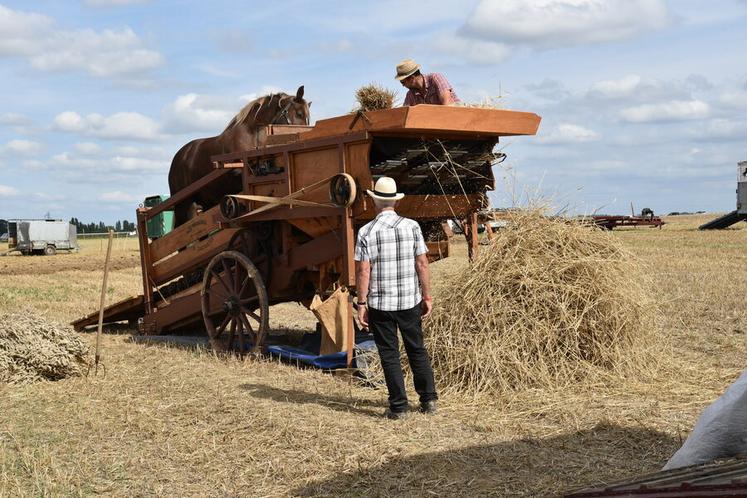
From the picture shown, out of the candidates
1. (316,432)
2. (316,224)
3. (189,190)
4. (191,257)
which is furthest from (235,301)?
(316,432)

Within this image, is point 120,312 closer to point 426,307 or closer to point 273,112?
point 273,112

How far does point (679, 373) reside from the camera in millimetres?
7242

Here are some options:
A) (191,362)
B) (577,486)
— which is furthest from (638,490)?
(191,362)

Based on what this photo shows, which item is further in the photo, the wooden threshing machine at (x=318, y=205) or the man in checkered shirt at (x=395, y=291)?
the wooden threshing machine at (x=318, y=205)

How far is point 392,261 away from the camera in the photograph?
6195 millimetres

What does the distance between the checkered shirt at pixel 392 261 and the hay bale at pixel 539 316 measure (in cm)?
105

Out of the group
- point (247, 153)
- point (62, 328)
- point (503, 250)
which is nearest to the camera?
point (503, 250)

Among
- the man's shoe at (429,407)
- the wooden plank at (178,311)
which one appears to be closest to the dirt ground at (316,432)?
the man's shoe at (429,407)

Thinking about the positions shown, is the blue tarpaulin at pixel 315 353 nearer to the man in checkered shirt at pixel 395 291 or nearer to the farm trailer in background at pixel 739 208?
the man in checkered shirt at pixel 395 291

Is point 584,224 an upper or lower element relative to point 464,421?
upper

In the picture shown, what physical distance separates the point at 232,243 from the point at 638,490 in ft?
24.0

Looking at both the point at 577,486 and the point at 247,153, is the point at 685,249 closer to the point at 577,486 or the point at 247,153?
the point at 247,153

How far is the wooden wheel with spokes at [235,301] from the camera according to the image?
8820 millimetres

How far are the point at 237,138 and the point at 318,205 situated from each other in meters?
3.11
